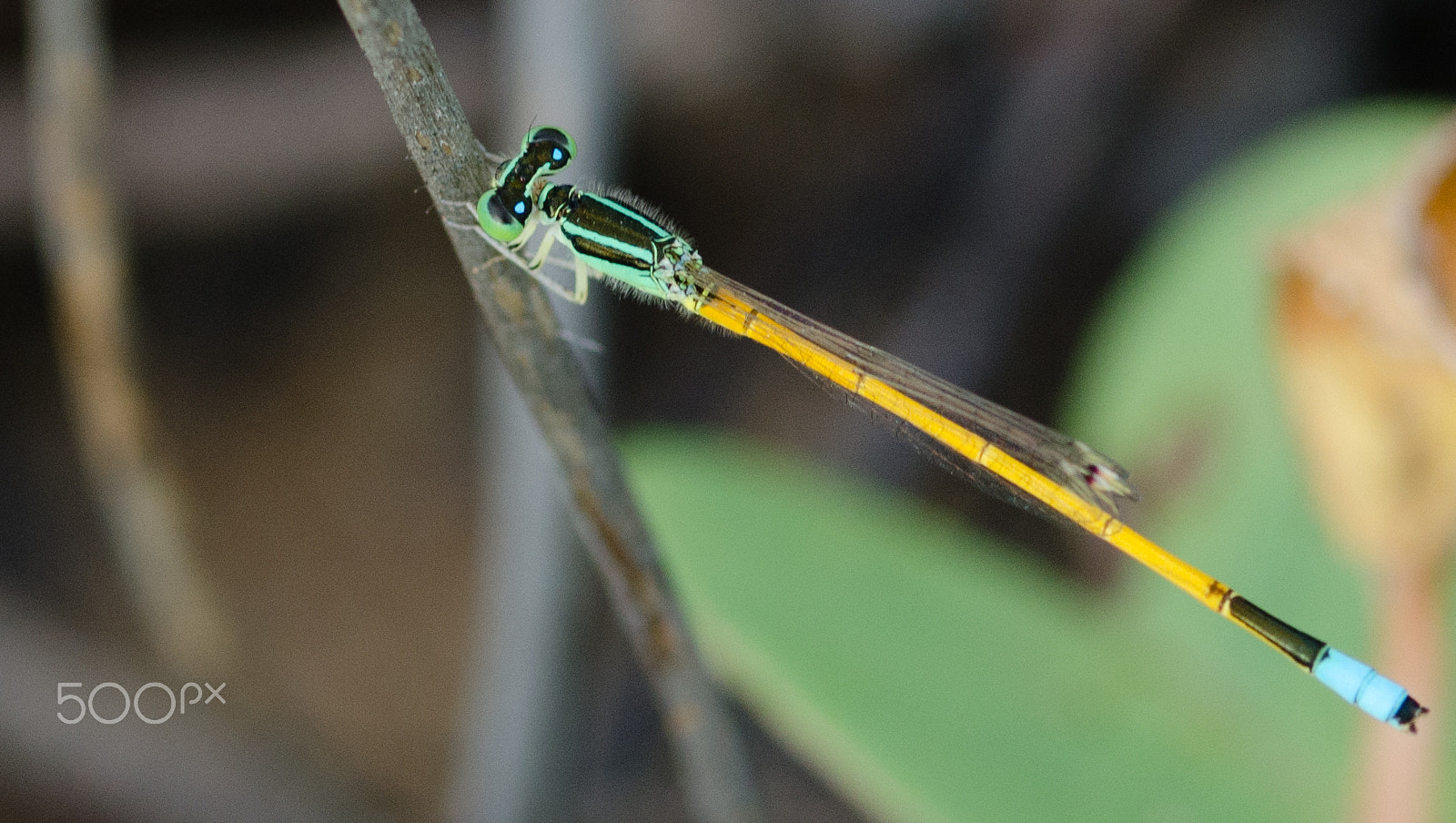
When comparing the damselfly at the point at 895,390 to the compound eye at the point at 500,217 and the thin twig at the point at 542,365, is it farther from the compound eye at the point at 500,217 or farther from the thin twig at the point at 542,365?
the thin twig at the point at 542,365

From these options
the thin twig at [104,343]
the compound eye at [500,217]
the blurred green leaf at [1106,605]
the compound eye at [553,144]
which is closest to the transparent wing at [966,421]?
the blurred green leaf at [1106,605]

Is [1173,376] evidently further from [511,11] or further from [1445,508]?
[511,11]

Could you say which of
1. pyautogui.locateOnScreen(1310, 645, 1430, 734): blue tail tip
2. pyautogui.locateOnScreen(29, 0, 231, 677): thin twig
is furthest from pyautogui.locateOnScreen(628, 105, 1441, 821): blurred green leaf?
pyautogui.locateOnScreen(29, 0, 231, 677): thin twig

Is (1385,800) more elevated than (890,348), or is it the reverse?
(890,348)

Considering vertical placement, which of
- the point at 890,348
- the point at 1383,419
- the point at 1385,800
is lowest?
the point at 1385,800

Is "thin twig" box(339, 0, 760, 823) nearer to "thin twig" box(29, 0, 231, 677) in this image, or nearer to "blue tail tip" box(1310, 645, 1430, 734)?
"blue tail tip" box(1310, 645, 1430, 734)

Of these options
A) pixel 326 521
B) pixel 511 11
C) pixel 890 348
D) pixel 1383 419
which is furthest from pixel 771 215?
pixel 1383 419
